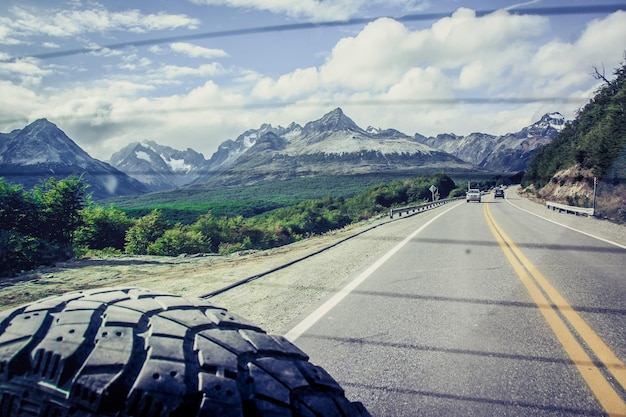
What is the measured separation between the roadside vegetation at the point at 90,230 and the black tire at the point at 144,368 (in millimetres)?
11784

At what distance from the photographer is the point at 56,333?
6.15 ft

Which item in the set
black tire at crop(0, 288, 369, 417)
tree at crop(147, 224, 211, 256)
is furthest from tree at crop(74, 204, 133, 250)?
black tire at crop(0, 288, 369, 417)

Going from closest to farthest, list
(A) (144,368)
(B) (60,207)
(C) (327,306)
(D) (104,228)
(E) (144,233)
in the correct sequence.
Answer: (A) (144,368), (C) (327,306), (B) (60,207), (D) (104,228), (E) (144,233)

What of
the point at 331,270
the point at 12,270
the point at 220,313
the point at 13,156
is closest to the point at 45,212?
the point at 12,270

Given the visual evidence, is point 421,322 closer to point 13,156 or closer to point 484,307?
point 484,307

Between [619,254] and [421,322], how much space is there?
8382 mm

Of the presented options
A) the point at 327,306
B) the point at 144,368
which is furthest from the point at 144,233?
the point at 144,368

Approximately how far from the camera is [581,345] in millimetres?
3914

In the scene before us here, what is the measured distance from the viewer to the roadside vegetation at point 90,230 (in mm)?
13273

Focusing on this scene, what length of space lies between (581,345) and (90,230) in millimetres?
27452

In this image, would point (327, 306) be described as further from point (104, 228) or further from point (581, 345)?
point (104, 228)

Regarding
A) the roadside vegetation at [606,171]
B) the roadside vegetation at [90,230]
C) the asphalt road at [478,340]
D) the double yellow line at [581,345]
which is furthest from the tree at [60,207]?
the roadside vegetation at [606,171]

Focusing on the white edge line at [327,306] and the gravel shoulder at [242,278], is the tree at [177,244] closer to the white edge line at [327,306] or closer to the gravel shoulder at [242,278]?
the gravel shoulder at [242,278]

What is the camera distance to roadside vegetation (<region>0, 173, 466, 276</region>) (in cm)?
1327
